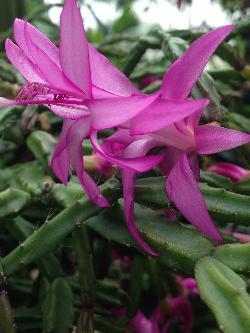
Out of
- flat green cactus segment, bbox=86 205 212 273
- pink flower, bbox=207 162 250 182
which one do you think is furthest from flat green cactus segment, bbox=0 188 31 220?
pink flower, bbox=207 162 250 182

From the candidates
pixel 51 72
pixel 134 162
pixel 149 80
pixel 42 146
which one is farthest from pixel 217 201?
pixel 149 80

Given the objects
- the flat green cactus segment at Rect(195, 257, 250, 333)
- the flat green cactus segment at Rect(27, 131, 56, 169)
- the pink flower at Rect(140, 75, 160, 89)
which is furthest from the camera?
the pink flower at Rect(140, 75, 160, 89)

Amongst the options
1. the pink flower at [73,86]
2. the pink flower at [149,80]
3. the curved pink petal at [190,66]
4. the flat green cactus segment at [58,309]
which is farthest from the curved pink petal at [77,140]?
the pink flower at [149,80]

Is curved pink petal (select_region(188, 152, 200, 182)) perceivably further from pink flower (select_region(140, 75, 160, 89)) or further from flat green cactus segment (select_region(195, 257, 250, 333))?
pink flower (select_region(140, 75, 160, 89))

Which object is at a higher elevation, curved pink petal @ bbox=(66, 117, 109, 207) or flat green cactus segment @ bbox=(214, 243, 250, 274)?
curved pink petal @ bbox=(66, 117, 109, 207)

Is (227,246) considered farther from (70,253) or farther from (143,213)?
(70,253)

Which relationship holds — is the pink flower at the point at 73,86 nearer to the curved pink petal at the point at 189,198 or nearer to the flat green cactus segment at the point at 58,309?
the curved pink petal at the point at 189,198

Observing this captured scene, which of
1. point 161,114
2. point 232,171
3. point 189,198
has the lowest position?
point 232,171

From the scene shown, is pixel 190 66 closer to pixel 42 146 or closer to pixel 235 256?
pixel 235 256
